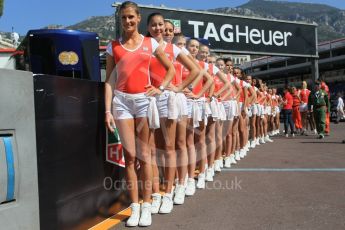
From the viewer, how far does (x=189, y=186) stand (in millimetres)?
4996

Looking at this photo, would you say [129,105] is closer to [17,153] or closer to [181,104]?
[181,104]

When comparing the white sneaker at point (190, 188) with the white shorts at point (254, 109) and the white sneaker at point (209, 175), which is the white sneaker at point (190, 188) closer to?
the white sneaker at point (209, 175)

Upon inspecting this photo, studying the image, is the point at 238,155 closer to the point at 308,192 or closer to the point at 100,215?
the point at 308,192

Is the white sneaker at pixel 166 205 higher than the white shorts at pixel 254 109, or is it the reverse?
the white shorts at pixel 254 109

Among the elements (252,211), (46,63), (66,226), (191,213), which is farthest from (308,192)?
(46,63)

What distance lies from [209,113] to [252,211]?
2001 mm

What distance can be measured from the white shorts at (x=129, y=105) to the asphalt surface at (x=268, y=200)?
0.99 meters

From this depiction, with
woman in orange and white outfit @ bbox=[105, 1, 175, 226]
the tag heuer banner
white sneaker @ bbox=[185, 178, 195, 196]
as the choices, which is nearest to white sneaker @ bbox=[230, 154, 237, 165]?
white sneaker @ bbox=[185, 178, 195, 196]

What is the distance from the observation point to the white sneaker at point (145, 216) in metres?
3.70

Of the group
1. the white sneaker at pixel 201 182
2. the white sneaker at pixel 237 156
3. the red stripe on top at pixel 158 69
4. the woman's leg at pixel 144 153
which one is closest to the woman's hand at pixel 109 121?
the woman's leg at pixel 144 153

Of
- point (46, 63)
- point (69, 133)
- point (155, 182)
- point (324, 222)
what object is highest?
point (46, 63)

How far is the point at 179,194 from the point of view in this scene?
4.61 m

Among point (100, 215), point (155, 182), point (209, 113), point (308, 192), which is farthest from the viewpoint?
point (209, 113)

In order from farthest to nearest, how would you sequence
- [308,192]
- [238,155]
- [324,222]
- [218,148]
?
[238,155] < [218,148] < [308,192] < [324,222]
